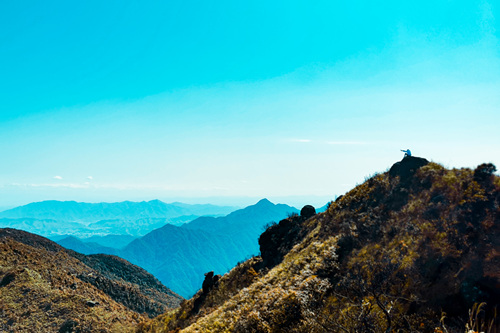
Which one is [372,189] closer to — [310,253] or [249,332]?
[310,253]

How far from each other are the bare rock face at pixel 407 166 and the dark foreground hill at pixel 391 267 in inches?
3.4

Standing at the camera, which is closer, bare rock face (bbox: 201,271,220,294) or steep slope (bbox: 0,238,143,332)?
bare rock face (bbox: 201,271,220,294)

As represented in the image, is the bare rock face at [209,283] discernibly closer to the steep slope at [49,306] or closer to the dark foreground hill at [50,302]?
the steep slope at [49,306]

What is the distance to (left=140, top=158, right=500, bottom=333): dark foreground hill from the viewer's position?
39.2 ft

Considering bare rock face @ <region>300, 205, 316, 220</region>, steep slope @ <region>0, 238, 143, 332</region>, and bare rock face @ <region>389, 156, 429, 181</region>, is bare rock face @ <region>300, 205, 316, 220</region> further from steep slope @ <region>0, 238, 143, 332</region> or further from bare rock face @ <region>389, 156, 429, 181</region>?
steep slope @ <region>0, 238, 143, 332</region>

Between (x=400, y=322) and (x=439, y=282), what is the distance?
3.09m

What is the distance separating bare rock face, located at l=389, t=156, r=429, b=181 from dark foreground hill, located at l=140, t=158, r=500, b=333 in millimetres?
86

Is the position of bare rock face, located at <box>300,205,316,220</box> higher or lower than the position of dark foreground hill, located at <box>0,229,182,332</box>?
higher

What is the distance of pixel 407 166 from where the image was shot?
26.9 meters

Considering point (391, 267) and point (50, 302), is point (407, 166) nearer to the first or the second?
point (391, 267)

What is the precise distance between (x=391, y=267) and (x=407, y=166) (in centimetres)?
1505

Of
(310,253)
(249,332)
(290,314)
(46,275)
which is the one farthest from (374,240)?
(46,275)

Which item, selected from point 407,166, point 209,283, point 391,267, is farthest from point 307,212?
point 391,267

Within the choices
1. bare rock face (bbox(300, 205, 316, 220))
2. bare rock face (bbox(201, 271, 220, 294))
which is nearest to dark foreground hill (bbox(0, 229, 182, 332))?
bare rock face (bbox(201, 271, 220, 294))
